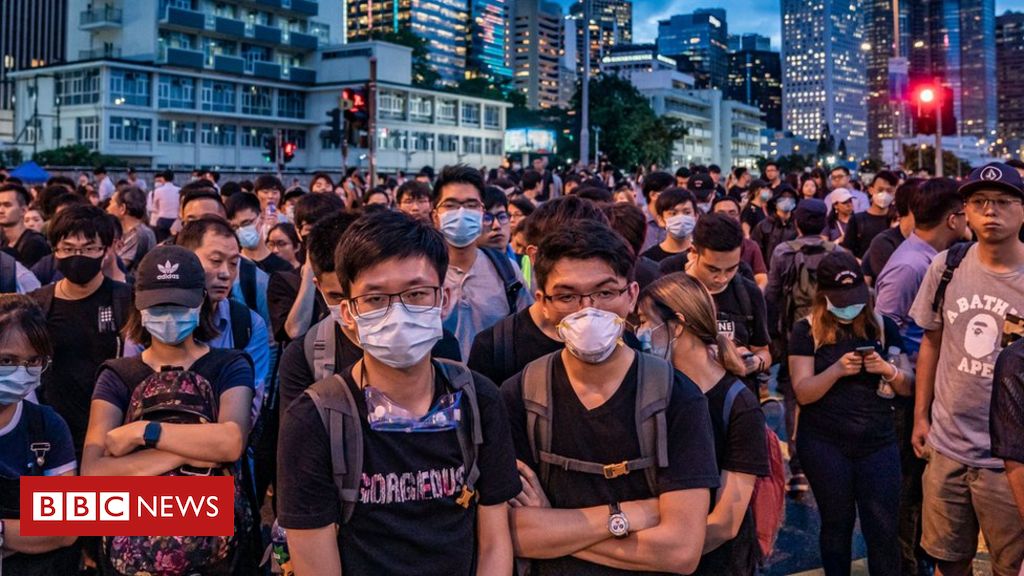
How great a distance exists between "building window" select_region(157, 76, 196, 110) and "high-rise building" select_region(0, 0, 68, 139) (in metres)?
29.6

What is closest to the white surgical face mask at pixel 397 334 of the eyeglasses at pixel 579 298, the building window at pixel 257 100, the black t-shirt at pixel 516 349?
the eyeglasses at pixel 579 298

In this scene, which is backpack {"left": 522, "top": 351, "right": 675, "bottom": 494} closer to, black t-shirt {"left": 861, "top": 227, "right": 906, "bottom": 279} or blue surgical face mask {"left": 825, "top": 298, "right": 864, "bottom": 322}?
blue surgical face mask {"left": 825, "top": 298, "right": 864, "bottom": 322}

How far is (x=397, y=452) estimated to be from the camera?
2605mm

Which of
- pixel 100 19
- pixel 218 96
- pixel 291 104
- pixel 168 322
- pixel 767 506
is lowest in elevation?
pixel 767 506

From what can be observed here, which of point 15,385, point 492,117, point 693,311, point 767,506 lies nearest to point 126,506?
point 15,385

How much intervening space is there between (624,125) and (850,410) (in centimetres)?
7134

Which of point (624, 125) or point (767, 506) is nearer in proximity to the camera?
point (767, 506)

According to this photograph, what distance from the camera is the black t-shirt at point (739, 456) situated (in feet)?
10.7

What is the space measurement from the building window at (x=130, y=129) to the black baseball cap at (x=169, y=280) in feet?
173

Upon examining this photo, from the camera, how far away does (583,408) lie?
9.62 ft

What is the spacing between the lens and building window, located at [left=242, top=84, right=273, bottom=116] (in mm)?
60562

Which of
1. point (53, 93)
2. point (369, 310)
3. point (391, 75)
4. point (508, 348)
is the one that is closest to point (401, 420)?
point (369, 310)

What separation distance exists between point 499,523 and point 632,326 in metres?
1.23

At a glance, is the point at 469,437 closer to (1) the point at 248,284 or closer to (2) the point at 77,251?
(2) the point at 77,251
